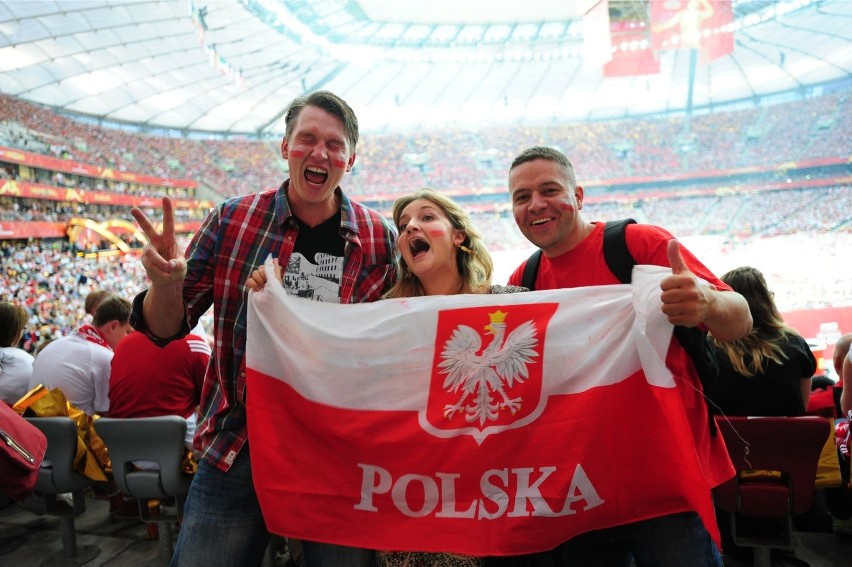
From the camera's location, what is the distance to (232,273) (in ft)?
5.46

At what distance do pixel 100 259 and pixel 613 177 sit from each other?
936 inches

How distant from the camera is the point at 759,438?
7.18 ft

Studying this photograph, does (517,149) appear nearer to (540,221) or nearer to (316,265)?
(540,221)

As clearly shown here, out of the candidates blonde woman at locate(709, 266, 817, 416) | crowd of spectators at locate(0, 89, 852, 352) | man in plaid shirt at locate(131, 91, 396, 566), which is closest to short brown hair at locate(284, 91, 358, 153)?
man in plaid shirt at locate(131, 91, 396, 566)

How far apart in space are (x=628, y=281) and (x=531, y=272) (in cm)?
34

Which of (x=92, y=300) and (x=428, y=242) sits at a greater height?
(x=428, y=242)

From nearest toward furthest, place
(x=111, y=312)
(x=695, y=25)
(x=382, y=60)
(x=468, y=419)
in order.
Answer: (x=468, y=419)
(x=111, y=312)
(x=695, y=25)
(x=382, y=60)

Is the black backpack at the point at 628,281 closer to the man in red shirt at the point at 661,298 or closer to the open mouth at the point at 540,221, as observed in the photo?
the man in red shirt at the point at 661,298

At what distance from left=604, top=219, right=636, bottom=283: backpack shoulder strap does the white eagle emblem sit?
327 millimetres

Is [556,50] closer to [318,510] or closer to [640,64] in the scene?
[640,64]

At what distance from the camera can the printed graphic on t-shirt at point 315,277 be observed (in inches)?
66.7

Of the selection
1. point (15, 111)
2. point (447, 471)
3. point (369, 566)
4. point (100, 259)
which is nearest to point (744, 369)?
point (447, 471)

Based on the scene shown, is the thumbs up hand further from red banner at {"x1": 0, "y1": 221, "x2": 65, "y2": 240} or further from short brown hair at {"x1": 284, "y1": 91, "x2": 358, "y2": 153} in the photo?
red banner at {"x1": 0, "y1": 221, "x2": 65, "y2": 240}

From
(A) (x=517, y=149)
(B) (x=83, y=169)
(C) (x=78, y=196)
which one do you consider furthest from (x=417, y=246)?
(A) (x=517, y=149)
